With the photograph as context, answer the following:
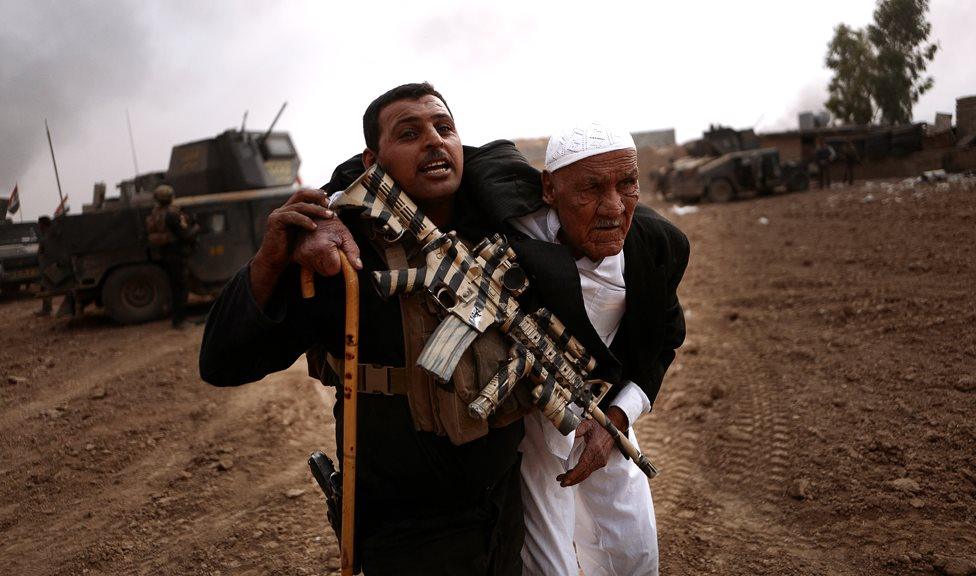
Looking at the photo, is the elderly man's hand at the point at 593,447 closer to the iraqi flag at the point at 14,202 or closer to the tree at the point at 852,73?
the iraqi flag at the point at 14,202

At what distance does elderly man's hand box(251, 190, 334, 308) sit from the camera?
5.57 feet

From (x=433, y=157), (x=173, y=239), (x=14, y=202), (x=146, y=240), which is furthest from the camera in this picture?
(x=14, y=202)

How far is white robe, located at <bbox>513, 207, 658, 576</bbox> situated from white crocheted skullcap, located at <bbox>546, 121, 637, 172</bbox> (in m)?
0.21

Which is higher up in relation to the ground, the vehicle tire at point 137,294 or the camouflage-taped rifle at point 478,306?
the camouflage-taped rifle at point 478,306

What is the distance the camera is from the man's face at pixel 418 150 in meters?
1.92

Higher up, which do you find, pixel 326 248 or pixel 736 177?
pixel 326 248

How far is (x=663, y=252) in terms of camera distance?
2230 mm

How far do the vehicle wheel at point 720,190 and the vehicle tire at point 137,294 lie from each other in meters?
15.4

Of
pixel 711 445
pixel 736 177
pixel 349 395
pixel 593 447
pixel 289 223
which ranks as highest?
pixel 289 223

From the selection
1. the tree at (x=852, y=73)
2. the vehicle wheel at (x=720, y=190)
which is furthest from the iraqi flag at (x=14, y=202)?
the tree at (x=852, y=73)

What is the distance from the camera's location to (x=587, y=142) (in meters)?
2.01

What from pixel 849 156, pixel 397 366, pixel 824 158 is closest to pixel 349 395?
pixel 397 366

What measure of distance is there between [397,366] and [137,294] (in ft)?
30.8

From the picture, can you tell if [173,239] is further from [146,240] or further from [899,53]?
[899,53]
